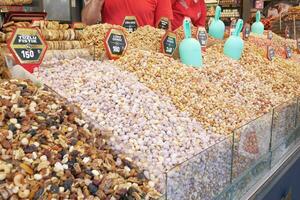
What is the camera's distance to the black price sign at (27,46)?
1.12 m

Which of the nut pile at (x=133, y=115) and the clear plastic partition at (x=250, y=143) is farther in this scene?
the clear plastic partition at (x=250, y=143)

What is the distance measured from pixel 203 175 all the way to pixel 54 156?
1.32 ft

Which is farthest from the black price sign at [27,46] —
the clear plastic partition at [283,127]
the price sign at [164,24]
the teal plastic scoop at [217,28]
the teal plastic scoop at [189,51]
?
the teal plastic scoop at [217,28]

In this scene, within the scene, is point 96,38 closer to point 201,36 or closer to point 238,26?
point 201,36

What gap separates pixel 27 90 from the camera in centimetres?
102

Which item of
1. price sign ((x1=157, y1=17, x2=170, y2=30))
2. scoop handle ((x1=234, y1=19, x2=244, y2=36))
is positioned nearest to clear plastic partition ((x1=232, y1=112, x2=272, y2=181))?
scoop handle ((x1=234, y1=19, x2=244, y2=36))

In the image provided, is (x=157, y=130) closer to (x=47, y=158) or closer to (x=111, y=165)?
(x=111, y=165)

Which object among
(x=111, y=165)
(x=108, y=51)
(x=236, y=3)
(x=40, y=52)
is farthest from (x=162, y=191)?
(x=236, y=3)

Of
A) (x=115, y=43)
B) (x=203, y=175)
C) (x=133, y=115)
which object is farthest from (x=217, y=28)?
(x=203, y=175)

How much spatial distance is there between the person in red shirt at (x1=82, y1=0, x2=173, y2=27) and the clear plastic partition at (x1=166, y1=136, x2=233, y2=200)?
149 cm

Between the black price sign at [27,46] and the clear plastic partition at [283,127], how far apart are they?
0.92 meters

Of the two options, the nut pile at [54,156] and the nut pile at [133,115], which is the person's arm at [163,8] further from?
the nut pile at [54,156]

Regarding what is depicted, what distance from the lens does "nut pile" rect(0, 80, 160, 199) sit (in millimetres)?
718

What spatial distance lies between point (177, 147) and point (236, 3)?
701 cm
